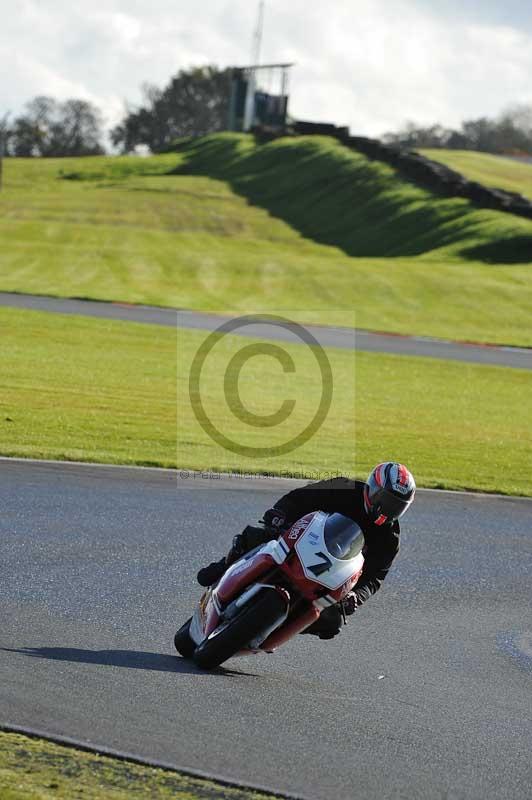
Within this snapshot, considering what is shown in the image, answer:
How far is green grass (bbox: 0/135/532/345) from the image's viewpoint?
39.0m

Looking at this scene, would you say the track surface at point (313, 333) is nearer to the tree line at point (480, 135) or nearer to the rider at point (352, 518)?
the rider at point (352, 518)

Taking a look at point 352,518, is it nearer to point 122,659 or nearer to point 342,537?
point 342,537

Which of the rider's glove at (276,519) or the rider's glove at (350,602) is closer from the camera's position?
the rider's glove at (350,602)

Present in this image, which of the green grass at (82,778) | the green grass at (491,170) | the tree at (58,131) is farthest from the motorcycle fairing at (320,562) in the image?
the tree at (58,131)

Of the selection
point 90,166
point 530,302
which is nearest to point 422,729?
point 530,302

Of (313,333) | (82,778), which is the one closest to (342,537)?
(82,778)

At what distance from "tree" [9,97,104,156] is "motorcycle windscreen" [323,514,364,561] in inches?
5837

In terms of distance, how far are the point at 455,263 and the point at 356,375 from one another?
2995 cm

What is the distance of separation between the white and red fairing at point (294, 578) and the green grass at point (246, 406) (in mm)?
7453

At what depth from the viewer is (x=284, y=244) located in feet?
202

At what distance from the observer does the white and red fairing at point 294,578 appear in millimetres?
6875

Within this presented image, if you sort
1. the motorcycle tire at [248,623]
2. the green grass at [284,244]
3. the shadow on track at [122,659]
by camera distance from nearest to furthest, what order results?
the motorcycle tire at [248,623] < the shadow on track at [122,659] < the green grass at [284,244]

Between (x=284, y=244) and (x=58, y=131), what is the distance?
339ft

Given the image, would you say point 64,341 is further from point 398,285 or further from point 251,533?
point 398,285
